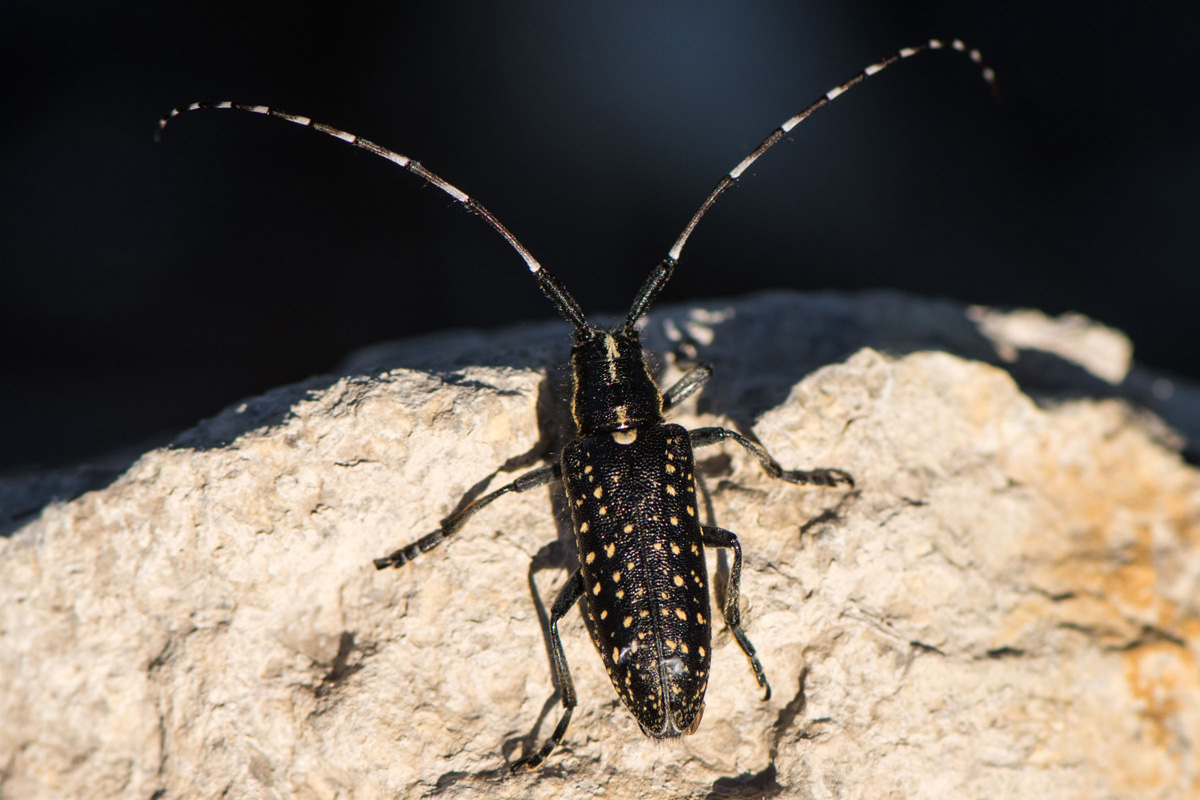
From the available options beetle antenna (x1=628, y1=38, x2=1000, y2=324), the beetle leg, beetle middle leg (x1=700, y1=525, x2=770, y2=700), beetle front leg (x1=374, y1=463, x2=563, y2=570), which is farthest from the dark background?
the beetle leg

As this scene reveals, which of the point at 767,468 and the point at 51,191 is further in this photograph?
the point at 51,191

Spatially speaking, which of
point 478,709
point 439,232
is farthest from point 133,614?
point 439,232

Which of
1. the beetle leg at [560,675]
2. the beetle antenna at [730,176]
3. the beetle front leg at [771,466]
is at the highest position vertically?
the beetle antenna at [730,176]

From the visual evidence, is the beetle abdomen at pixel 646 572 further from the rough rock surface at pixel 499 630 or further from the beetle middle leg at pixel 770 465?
the rough rock surface at pixel 499 630

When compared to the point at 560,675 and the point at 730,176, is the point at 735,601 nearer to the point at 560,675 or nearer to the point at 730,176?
the point at 560,675

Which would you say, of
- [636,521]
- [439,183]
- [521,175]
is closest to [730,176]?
[439,183]

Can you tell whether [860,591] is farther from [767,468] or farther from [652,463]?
[652,463]

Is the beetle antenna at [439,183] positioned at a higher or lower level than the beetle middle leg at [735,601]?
higher

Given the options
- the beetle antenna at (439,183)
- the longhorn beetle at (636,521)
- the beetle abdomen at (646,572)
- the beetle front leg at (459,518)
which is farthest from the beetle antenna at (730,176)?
the beetle front leg at (459,518)

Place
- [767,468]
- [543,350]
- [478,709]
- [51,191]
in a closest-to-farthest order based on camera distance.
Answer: [478,709]
[767,468]
[543,350]
[51,191]
